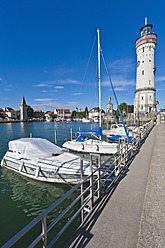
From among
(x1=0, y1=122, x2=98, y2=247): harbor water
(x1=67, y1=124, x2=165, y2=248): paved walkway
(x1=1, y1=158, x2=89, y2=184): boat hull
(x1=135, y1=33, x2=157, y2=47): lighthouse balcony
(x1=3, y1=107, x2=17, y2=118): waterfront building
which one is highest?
(x1=135, y1=33, x2=157, y2=47): lighthouse balcony

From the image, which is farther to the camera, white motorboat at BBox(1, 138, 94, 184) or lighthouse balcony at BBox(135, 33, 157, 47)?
lighthouse balcony at BBox(135, 33, 157, 47)

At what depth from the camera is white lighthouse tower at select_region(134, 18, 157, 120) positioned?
45.2 meters

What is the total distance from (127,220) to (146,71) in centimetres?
5172

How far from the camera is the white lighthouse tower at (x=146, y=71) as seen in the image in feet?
148

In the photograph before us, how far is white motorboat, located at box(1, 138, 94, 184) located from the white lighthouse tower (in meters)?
40.7

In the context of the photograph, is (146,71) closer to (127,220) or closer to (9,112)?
(127,220)

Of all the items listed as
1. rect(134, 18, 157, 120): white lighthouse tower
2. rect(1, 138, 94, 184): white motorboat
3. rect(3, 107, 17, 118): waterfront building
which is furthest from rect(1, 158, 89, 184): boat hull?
rect(3, 107, 17, 118): waterfront building

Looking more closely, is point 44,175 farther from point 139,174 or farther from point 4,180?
point 139,174

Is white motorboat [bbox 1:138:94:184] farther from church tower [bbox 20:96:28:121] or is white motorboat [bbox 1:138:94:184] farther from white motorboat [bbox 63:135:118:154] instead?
church tower [bbox 20:96:28:121]

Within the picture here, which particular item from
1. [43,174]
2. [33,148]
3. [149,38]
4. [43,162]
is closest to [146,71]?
[149,38]

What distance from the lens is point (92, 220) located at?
10.2ft

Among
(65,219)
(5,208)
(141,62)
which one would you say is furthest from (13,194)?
→ (141,62)

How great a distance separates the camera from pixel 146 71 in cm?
4572

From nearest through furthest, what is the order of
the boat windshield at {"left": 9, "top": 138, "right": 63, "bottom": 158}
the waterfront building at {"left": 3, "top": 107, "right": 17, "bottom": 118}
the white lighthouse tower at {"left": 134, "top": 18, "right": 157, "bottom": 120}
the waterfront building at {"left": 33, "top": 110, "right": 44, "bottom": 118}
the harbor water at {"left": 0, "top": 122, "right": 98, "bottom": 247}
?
the harbor water at {"left": 0, "top": 122, "right": 98, "bottom": 247} < the boat windshield at {"left": 9, "top": 138, "right": 63, "bottom": 158} < the white lighthouse tower at {"left": 134, "top": 18, "right": 157, "bottom": 120} < the waterfront building at {"left": 3, "top": 107, "right": 17, "bottom": 118} < the waterfront building at {"left": 33, "top": 110, "right": 44, "bottom": 118}
